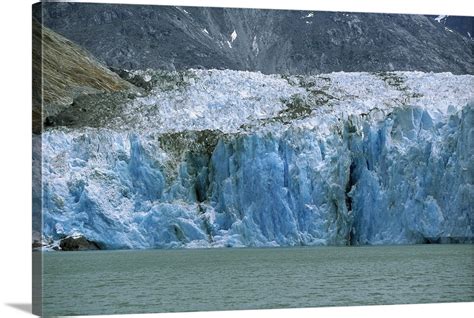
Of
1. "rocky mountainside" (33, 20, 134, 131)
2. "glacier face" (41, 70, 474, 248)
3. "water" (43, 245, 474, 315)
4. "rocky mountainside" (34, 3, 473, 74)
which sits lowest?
"water" (43, 245, 474, 315)

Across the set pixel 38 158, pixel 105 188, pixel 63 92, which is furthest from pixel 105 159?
pixel 38 158

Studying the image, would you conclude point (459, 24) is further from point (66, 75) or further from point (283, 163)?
point (66, 75)

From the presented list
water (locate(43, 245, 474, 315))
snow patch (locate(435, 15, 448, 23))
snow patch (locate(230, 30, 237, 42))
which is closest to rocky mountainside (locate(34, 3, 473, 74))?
snow patch (locate(230, 30, 237, 42))

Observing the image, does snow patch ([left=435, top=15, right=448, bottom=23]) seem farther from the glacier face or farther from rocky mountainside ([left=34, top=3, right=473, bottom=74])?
the glacier face

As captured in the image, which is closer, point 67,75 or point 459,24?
point 67,75

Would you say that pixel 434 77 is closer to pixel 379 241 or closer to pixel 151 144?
pixel 379 241

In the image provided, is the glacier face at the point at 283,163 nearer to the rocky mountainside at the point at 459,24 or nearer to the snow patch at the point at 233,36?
the snow patch at the point at 233,36

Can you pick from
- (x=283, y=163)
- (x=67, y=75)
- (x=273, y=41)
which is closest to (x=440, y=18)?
(x=273, y=41)
